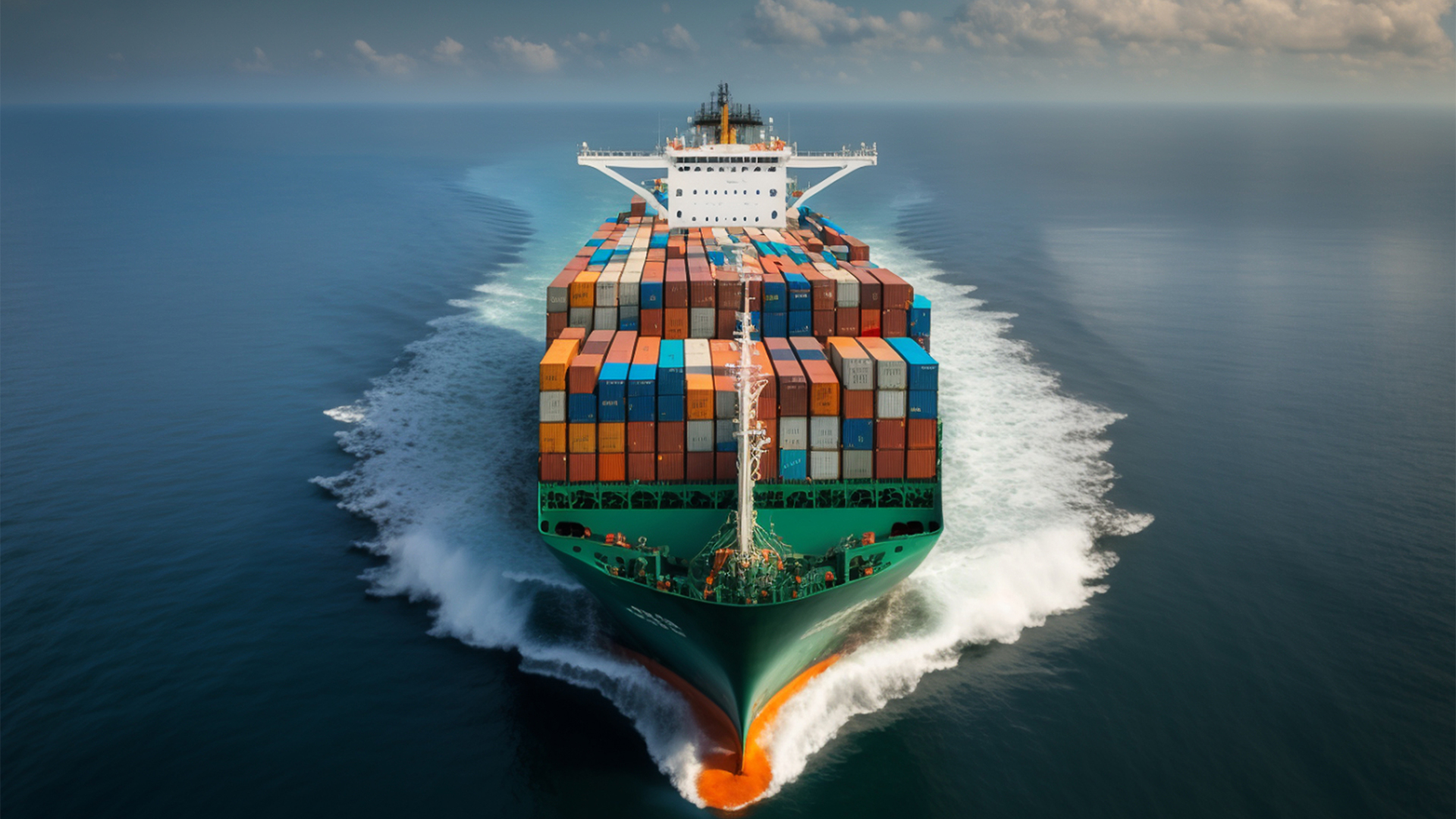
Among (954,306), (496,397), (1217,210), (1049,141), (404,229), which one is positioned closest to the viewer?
(496,397)

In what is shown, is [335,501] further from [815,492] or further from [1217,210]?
[1217,210]

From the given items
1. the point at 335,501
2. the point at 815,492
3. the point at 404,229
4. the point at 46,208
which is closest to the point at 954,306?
the point at 815,492

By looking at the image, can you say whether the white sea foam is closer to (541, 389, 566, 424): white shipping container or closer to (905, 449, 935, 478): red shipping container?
(905, 449, 935, 478): red shipping container

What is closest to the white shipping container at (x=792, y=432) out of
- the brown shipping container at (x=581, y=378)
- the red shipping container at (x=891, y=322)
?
the brown shipping container at (x=581, y=378)

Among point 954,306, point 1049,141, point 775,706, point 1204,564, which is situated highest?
point 1049,141

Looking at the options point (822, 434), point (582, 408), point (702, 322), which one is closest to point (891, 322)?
point (702, 322)

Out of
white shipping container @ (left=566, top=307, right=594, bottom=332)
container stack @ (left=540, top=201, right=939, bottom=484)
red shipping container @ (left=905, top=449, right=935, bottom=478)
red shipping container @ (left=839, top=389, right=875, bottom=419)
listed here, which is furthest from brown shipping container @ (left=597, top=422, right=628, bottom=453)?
red shipping container @ (left=905, top=449, right=935, bottom=478)

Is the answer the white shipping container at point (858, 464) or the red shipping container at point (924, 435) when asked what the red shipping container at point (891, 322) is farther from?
the white shipping container at point (858, 464)
